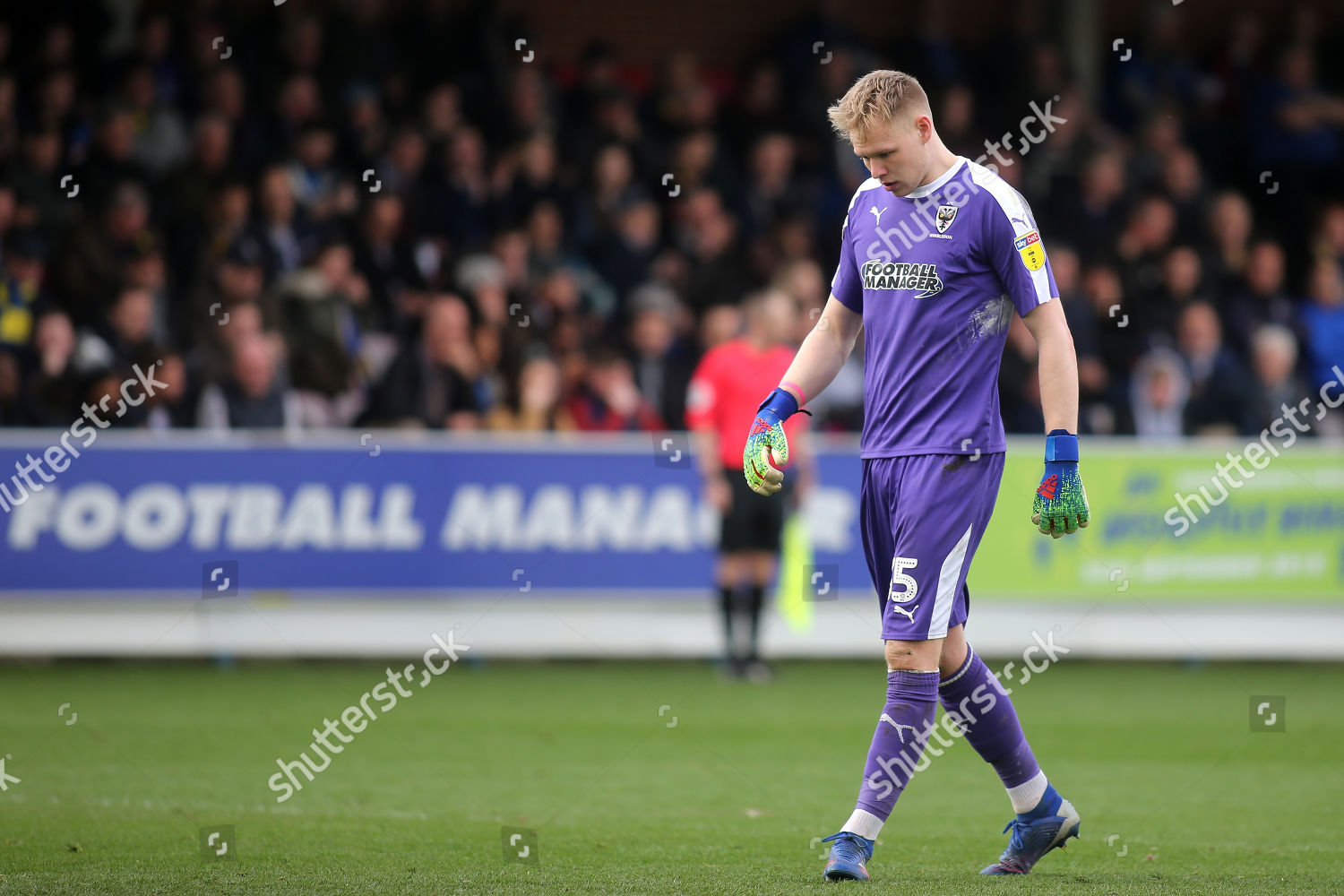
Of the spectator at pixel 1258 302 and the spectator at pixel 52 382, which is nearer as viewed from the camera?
the spectator at pixel 52 382

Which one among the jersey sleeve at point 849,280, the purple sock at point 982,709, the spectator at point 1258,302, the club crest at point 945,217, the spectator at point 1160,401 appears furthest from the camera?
the spectator at point 1258,302

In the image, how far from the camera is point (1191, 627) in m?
11.4

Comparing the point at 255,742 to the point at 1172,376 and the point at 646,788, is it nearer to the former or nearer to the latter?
the point at 646,788

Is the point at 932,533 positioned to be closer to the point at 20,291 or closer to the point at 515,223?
the point at 20,291

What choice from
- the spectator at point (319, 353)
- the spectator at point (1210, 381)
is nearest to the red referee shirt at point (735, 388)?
the spectator at point (319, 353)

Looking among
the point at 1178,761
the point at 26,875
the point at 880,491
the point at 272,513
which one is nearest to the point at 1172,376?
the point at 1178,761

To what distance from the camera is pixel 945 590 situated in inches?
179

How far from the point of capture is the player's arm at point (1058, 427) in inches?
178

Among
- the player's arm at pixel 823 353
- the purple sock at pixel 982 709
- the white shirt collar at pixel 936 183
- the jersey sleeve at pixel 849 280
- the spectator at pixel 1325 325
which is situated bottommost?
the purple sock at pixel 982 709

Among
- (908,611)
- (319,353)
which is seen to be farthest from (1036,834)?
(319,353)

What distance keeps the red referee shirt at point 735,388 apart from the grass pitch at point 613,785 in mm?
1582

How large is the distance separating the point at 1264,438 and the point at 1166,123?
16.7 feet

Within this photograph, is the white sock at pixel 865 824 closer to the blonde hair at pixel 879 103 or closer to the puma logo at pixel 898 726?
the puma logo at pixel 898 726

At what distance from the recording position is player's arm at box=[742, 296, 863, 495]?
187 inches
